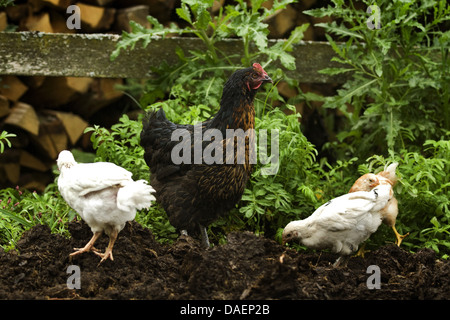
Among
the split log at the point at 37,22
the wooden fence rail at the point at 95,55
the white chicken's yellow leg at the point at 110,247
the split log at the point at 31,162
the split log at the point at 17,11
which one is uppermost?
the split log at the point at 17,11

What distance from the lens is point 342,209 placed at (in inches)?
111

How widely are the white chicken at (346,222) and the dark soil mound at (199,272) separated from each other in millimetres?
116

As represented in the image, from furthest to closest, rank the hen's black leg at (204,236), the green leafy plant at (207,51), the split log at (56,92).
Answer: the split log at (56,92) → the green leafy plant at (207,51) → the hen's black leg at (204,236)

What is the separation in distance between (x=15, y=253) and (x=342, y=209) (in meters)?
1.64

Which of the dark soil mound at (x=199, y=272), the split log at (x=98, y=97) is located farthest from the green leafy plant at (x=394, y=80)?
the split log at (x=98, y=97)

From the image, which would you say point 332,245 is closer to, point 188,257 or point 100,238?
point 188,257

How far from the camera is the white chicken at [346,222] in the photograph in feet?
9.29

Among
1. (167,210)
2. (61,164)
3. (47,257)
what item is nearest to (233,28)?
(167,210)

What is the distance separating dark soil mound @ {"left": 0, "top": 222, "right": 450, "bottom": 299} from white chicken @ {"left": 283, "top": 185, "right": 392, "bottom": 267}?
4.6 inches

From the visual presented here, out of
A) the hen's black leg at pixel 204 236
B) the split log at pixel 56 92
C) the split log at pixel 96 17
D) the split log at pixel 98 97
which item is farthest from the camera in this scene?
the split log at pixel 98 97
